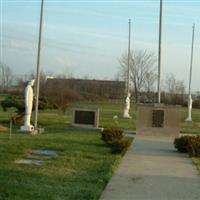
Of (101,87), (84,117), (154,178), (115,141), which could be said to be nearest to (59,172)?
(154,178)

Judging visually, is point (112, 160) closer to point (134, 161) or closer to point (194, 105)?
point (134, 161)

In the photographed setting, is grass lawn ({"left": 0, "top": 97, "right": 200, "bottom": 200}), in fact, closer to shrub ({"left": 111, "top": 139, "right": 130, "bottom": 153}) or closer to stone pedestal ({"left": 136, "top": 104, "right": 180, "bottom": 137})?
shrub ({"left": 111, "top": 139, "right": 130, "bottom": 153})

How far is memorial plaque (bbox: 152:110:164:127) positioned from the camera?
80.7 ft

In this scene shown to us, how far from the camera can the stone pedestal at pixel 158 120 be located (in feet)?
80.6

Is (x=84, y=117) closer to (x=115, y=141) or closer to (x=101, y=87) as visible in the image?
(x=115, y=141)

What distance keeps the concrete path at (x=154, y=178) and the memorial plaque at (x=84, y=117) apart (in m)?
10.6

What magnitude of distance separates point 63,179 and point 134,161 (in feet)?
12.7

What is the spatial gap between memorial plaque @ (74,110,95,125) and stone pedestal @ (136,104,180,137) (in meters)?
3.13

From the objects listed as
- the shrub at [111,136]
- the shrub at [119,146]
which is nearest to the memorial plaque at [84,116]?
the shrub at [111,136]

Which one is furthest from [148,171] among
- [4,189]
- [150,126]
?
[150,126]

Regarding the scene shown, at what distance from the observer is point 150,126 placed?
2483cm

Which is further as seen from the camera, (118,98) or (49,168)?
(118,98)

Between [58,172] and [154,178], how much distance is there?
1884 millimetres

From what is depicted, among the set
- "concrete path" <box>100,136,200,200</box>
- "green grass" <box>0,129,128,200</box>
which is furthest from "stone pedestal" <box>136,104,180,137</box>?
"concrete path" <box>100,136,200,200</box>
